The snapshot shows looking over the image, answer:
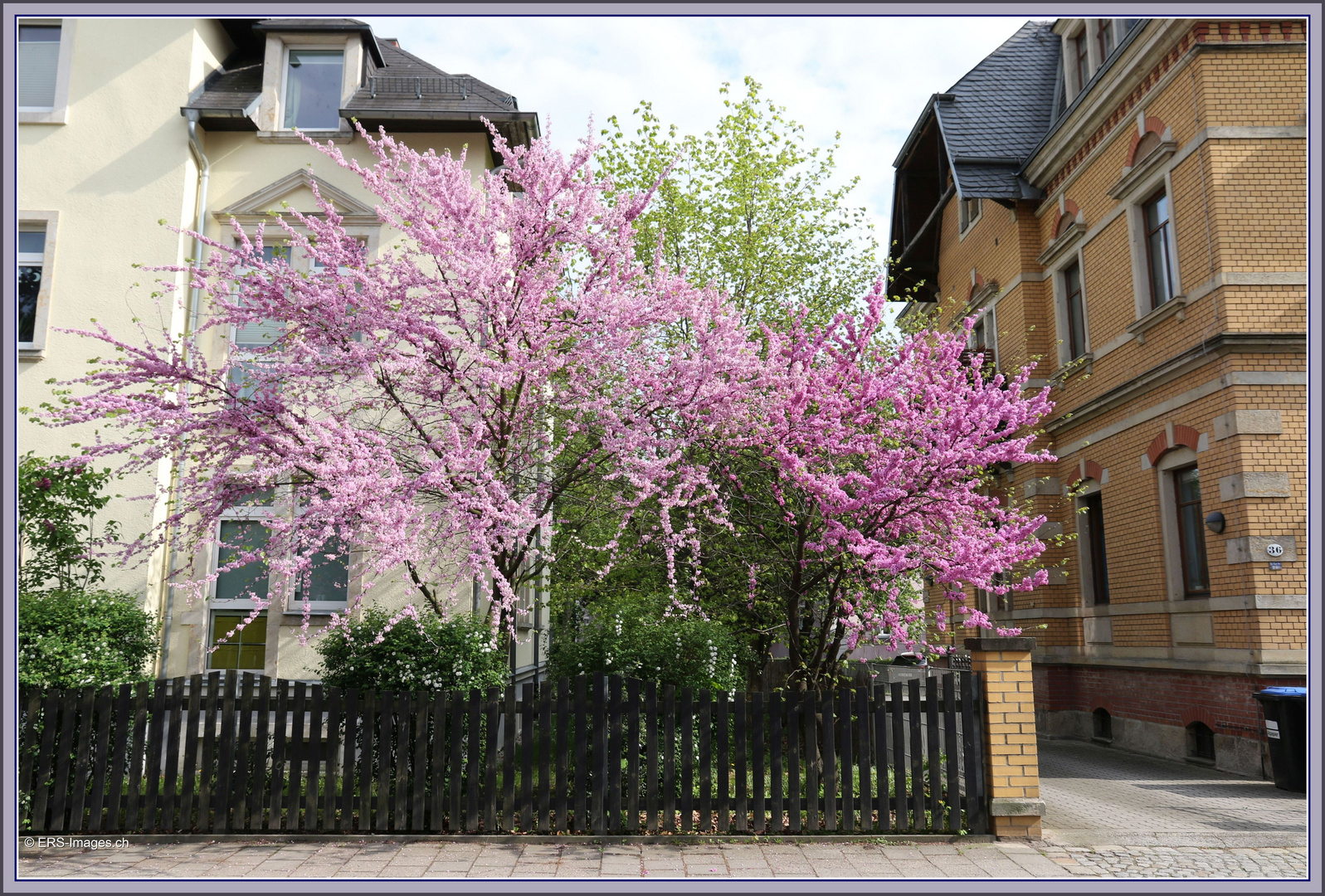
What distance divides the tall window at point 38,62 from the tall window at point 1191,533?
17052 millimetres

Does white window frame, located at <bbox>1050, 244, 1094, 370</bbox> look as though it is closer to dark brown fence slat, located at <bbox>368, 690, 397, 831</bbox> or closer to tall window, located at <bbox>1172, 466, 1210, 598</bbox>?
tall window, located at <bbox>1172, 466, 1210, 598</bbox>

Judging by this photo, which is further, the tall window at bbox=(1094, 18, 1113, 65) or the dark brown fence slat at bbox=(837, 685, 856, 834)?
the tall window at bbox=(1094, 18, 1113, 65)

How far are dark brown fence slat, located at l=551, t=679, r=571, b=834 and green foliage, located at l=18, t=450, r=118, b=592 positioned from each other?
17.3 ft

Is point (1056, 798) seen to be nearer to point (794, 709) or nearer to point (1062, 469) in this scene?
point (794, 709)

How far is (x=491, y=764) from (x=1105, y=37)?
15243mm

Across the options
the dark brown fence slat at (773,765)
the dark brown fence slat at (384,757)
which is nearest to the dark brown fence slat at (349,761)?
the dark brown fence slat at (384,757)

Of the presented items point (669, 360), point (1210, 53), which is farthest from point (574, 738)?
point (1210, 53)

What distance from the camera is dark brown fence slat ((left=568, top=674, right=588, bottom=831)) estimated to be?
7082mm

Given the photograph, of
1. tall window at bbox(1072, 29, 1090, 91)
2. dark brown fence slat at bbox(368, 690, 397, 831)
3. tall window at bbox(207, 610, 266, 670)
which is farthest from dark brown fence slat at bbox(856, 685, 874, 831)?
tall window at bbox(1072, 29, 1090, 91)

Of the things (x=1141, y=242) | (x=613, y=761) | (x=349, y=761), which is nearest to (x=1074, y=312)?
(x=1141, y=242)

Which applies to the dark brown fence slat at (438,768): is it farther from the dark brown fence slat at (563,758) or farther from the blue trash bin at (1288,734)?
the blue trash bin at (1288,734)

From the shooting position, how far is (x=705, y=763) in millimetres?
7125

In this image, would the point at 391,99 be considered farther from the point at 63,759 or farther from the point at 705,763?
the point at 705,763

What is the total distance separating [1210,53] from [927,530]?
27.1 ft
